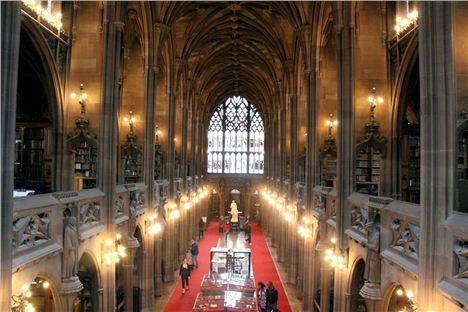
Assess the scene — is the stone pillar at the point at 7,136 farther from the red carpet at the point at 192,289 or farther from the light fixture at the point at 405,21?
the red carpet at the point at 192,289

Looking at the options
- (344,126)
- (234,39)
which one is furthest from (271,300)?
(234,39)

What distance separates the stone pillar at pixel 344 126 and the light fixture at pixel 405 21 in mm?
1353

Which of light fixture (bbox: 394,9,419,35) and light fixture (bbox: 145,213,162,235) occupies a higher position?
light fixture (bbox: 394,9,419,35)

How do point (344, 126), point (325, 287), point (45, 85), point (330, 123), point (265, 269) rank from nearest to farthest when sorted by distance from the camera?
point (344, 126)
point (45, 85)
point (325, 287)
point (330, 123)
point (265, 269)

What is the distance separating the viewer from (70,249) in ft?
30.8

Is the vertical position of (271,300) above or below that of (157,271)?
below

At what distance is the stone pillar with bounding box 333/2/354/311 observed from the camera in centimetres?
1216

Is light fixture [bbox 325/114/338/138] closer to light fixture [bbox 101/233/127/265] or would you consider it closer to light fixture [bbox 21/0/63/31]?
light fixture [bbox 101/233/127/265]

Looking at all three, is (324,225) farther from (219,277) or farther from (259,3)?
(259,3)

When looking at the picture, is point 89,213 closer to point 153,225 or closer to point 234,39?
point 153,225

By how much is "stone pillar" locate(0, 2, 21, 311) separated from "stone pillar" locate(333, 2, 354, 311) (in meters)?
8.47

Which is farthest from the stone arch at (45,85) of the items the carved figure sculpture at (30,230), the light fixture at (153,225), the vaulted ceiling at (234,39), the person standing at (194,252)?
the person standing at (194,252)

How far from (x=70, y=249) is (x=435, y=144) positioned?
7517mm

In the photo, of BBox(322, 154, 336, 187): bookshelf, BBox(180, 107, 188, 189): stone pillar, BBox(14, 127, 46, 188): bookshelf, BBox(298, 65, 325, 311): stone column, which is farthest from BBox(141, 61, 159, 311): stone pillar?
BBox(180, 107, 188, 189): stone pillar
